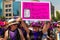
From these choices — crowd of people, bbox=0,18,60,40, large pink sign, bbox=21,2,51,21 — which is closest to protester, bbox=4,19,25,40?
crowd of people, bbox=0,18,60,40

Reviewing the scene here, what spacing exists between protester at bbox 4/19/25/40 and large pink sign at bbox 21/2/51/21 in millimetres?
305

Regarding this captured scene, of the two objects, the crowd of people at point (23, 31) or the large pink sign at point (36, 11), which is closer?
the crowd of people at point (23, 31)

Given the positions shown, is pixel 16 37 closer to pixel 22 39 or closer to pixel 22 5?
pixel 22 39

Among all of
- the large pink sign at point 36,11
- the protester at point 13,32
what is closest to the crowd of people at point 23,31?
the protester at point 13,32

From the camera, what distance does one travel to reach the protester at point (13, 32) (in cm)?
363

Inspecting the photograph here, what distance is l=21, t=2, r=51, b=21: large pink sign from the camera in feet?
12.9

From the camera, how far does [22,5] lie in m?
3.95

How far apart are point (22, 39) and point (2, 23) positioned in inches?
15.5

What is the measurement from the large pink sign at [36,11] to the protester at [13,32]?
0.31m

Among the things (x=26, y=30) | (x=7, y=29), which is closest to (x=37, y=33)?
(x=26, y=30)

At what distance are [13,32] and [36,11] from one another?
520 millimetres

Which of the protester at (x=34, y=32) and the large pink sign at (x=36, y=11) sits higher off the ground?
the large pink sign at (x=36, y=11)

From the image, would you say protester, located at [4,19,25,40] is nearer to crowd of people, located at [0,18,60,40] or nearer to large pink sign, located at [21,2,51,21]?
crowd of people, located at [0,18,60,40]

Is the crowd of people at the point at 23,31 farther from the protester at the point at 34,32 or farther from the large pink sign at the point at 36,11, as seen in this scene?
the large pink sign at the point at 36,11
